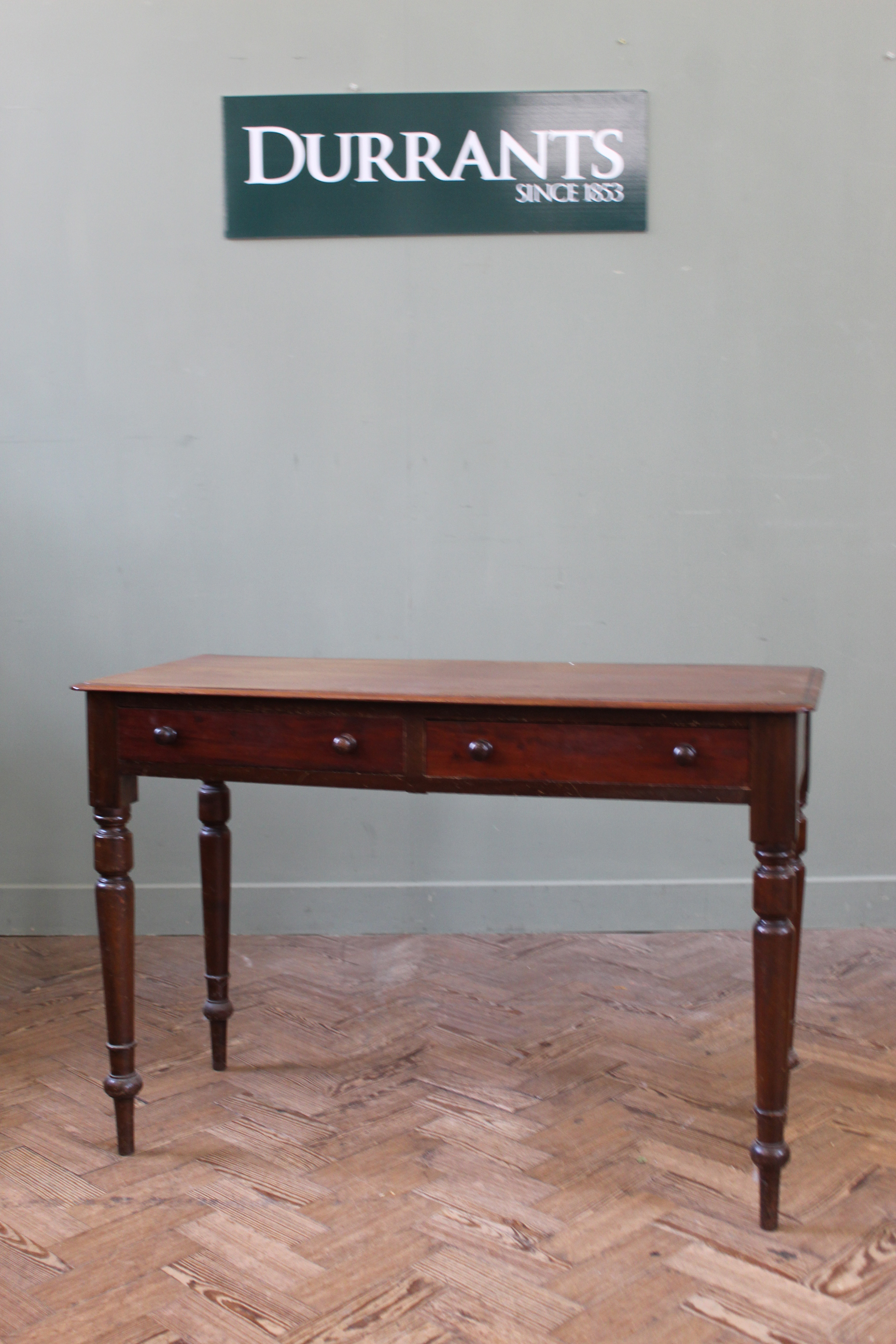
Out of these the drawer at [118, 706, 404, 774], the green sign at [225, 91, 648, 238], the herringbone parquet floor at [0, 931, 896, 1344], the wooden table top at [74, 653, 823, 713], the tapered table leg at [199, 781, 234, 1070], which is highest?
the green sign at [225, 91, 648, 238]

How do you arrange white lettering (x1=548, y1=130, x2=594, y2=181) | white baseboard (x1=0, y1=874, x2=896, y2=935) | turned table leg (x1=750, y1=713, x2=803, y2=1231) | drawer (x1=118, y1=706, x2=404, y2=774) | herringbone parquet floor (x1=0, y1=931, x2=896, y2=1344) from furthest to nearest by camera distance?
white baseboard (x1=0, y1=874, x2=896, y2=935)
white lettering (x1=548, y1=130, x2=594, y2=181)
drawer (x1=118, y1=706, x2=404, y2=774)
turned table leg (x1=750, y1=713, x2=803, y2=1231)
herringbone parquet floor (x1=0, y1=931, x2=896, y2=1344)

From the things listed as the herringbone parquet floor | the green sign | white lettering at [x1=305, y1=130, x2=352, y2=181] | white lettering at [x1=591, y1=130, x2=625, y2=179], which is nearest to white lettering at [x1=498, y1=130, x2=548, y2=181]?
the green sign

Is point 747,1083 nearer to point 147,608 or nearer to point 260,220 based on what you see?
point 147,608

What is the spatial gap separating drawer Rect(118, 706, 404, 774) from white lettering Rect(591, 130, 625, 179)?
72.4 inches

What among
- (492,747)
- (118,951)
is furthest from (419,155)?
(118,951)

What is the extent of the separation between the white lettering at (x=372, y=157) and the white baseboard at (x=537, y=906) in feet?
6.11

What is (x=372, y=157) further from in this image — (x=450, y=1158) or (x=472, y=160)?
(x=450, y=1158)

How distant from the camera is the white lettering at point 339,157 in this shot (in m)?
3.03

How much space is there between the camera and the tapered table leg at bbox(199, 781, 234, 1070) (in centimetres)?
235

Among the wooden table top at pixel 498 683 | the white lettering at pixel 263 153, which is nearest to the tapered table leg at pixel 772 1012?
the wooden table top at pixel 498 683

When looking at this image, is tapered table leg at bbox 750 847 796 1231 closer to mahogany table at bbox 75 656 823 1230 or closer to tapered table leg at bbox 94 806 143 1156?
mahogany table at bbox 75 656 823 1230

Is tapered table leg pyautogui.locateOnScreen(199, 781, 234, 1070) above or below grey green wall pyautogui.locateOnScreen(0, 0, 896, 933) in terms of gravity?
below

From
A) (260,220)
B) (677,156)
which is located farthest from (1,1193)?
(677,156)

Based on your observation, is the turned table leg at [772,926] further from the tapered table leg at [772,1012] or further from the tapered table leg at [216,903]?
the tapered table leg at [216,903]
